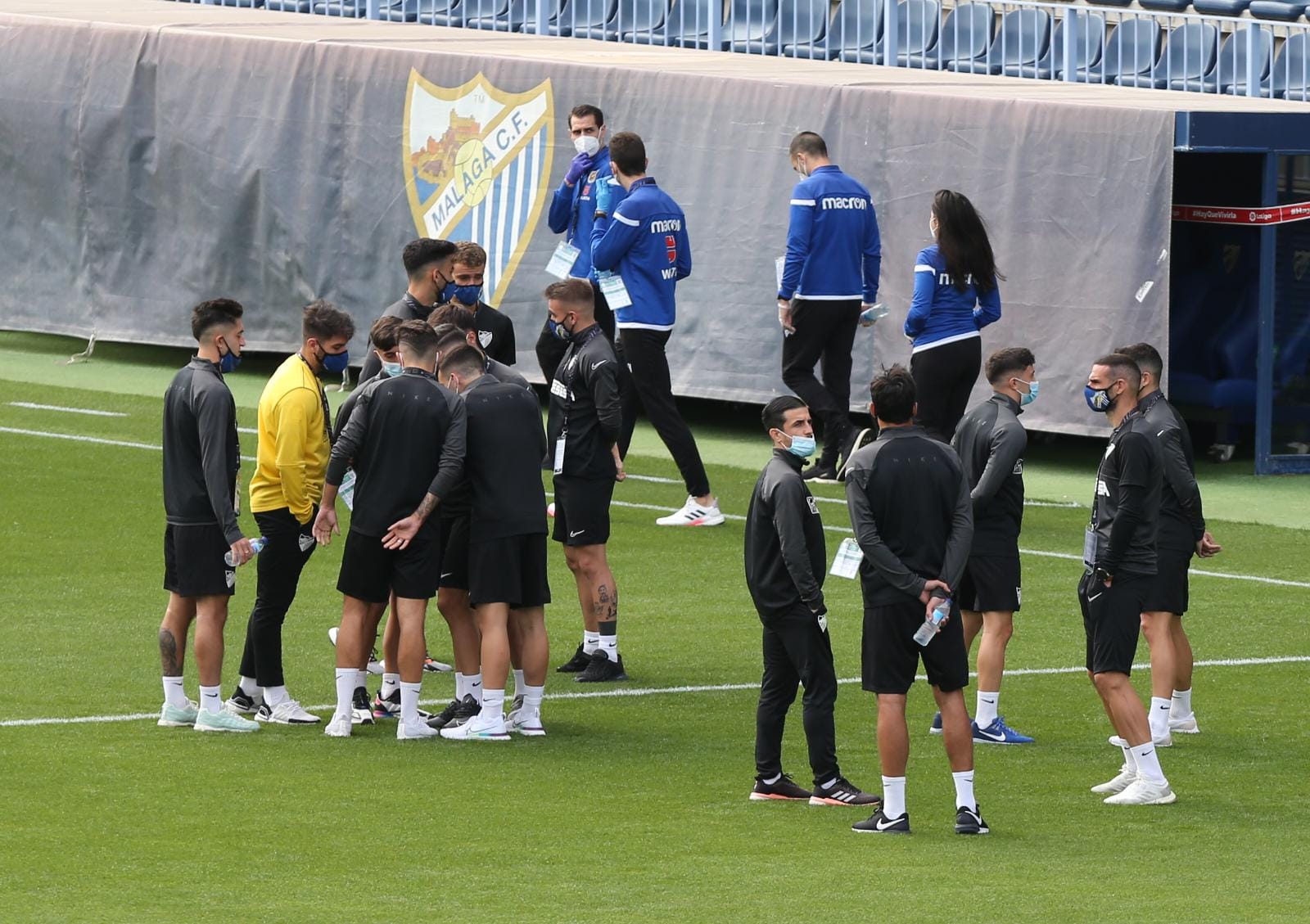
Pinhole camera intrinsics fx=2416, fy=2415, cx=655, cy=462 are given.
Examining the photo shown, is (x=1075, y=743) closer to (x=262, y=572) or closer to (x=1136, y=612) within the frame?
(x=1136, y=612)

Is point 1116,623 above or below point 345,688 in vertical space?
above

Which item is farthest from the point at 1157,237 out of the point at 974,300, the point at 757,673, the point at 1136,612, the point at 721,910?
the point at 721,910

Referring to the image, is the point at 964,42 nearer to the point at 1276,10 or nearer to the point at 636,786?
the point at 1276,10

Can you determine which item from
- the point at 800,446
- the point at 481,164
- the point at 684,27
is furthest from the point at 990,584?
the point at 684,27

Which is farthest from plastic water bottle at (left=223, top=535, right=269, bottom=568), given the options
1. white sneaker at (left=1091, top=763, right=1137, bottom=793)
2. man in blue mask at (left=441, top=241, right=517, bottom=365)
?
white sneaker at (left=1091, top=763, right=1137, bottom=793)

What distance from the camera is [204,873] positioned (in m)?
8.51

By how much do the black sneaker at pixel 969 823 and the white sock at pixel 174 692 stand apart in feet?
12.3

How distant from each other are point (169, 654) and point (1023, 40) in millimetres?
16781

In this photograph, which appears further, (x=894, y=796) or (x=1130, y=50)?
(x=1130, y=50)

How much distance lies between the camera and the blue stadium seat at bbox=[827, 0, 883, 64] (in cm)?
2572

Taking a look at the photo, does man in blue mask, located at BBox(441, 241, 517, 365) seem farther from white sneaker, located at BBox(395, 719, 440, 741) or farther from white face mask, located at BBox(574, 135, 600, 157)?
white face mask, located at BBox(574, 135, 600, 157)

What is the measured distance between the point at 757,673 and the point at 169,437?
345cm

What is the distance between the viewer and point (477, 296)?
494 inches

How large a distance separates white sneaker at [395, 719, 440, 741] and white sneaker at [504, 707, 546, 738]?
37 centimetres
